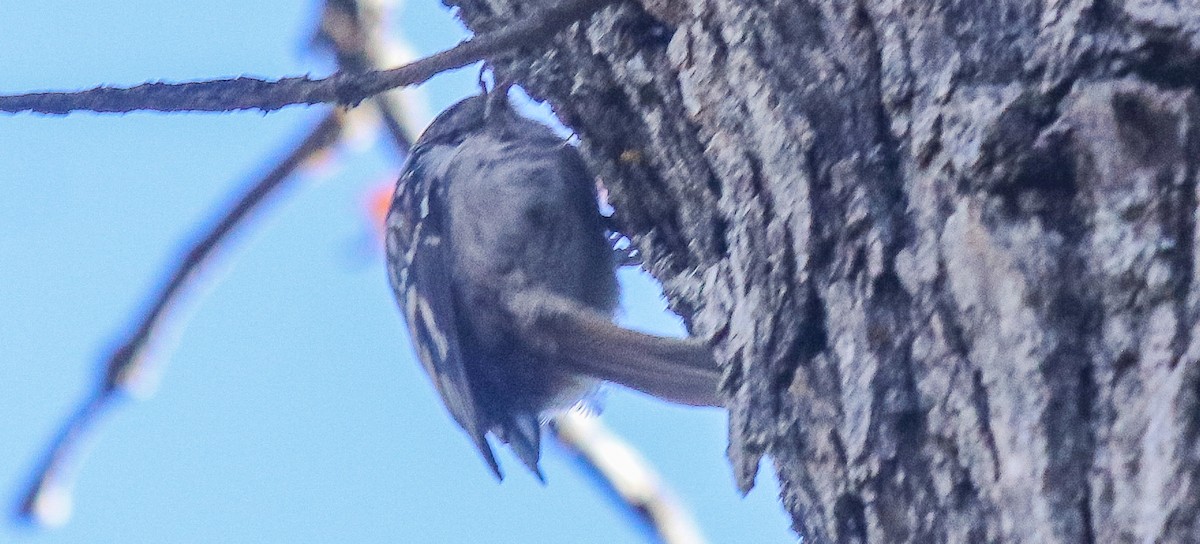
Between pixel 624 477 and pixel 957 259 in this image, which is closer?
pixel 957 259

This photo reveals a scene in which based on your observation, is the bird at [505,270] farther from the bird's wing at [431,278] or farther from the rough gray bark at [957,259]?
the rough gray bark at [957,259]

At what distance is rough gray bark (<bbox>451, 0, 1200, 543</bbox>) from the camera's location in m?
1.24

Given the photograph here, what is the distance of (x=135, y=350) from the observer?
11.0ft

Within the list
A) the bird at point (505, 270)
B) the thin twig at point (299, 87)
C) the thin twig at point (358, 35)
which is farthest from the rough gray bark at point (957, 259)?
the thin twig at point (358, 35)

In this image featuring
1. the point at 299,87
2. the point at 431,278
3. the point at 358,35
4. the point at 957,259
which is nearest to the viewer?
the point at 957,259

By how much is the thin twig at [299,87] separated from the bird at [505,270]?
1221mm

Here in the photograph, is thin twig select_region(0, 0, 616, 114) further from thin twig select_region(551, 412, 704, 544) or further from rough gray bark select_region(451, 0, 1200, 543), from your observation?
thin twig select_region(551, 412, 704, 544)

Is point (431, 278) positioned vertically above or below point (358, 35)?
below

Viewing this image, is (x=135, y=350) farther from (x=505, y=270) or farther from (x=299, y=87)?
(x=299, y=87)

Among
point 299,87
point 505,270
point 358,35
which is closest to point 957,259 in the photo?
point 299,87

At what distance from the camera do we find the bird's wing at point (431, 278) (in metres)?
3.33

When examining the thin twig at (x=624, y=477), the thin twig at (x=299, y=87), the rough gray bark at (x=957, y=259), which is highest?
the thin twig at (x=299, y=87)

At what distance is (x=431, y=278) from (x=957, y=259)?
220 cm

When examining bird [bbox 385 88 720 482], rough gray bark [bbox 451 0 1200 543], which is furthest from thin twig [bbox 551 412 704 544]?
rough gray bark [bbox 451 0 1200 543]
